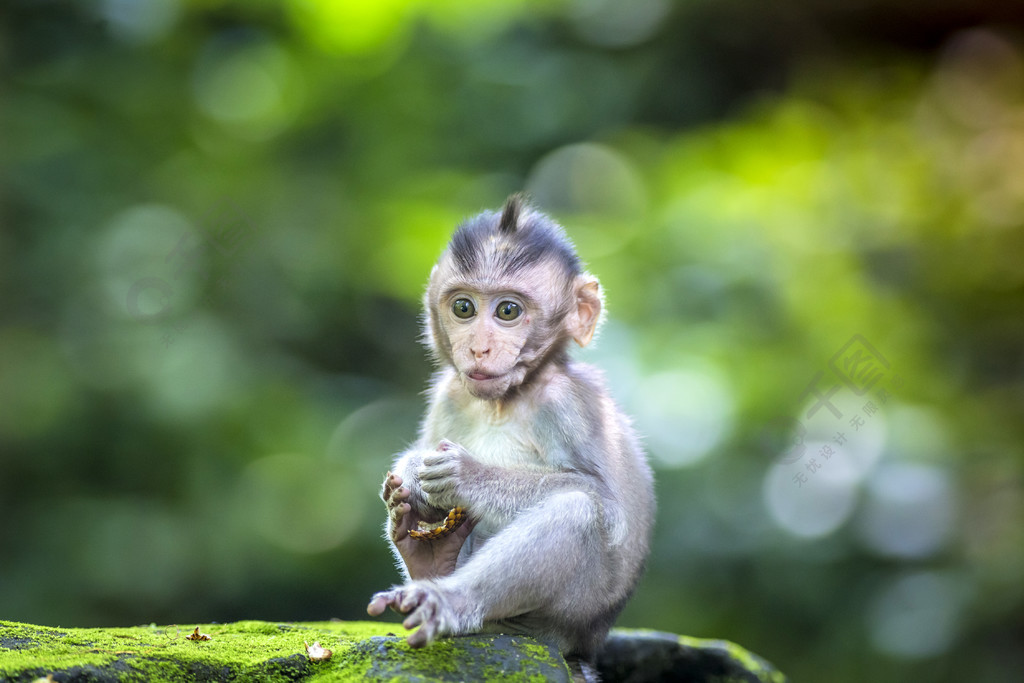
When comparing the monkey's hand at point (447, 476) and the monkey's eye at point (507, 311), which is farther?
the monkey's eye at point (507, 311)

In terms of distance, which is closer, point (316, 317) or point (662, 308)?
point (662, 308)

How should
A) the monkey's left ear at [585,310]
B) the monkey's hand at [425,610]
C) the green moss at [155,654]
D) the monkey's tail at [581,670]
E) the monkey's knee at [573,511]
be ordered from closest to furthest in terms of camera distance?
the green moss at [155,654]
the monkey's hand at [425,610]
the monkey's knee at [573,511]
the monkey's tail at [581,670]
the monkey's left ear at [585,310]

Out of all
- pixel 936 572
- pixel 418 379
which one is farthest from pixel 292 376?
pixel 936 572

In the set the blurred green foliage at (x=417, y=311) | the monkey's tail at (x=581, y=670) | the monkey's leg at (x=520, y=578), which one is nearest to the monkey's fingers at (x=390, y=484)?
the monkey's leg at (x=520, y=578)

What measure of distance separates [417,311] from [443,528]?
5883 millimetres

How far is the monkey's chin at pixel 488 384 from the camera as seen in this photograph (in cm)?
541

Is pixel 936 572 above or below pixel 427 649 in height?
above

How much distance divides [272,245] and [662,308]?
4.00 metres

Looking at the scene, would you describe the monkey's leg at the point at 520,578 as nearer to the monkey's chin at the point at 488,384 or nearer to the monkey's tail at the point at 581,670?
the monkey's tail at the point at 581,670

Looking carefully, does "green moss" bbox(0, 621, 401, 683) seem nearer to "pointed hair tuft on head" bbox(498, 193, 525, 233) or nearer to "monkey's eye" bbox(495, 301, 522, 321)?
"monkey's eye" bbox(495, 301, 522, 321)

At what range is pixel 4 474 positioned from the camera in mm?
9562

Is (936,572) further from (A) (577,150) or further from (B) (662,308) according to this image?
(A) (577,150)

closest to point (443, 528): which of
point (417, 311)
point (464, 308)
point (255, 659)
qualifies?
point (255, 659)

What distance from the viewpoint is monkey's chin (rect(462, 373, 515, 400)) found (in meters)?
5.41
